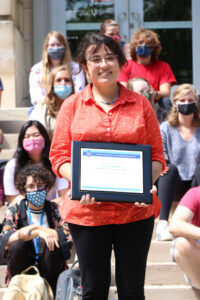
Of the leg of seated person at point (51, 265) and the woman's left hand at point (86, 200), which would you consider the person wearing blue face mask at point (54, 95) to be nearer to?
the leg of seated person at point (51, 265)

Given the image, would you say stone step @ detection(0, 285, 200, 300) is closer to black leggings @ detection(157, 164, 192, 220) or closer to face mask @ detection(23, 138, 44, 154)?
black leggings @ detection(157, 164, 192, 220)

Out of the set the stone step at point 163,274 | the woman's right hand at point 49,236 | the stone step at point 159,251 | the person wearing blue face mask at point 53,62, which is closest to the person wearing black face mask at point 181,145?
the stone step at point 159,251

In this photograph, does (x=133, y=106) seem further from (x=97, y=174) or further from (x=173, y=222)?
(x=173, y=222)

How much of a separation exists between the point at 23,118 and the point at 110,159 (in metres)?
4.54

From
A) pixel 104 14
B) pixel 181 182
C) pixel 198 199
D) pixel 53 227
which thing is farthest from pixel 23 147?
pixel 104 14

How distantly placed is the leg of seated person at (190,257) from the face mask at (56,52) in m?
3.44

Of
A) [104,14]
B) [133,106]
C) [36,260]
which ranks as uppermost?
[104,14]

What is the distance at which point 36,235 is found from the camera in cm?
452

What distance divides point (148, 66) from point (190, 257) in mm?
3555

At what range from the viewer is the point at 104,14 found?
9.48 meters

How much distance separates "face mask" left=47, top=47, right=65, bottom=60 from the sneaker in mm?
2769

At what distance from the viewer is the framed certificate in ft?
9.31

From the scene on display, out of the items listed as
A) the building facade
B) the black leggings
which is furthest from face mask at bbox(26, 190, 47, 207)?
the building facade

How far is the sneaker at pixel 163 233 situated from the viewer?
514 centimetres
